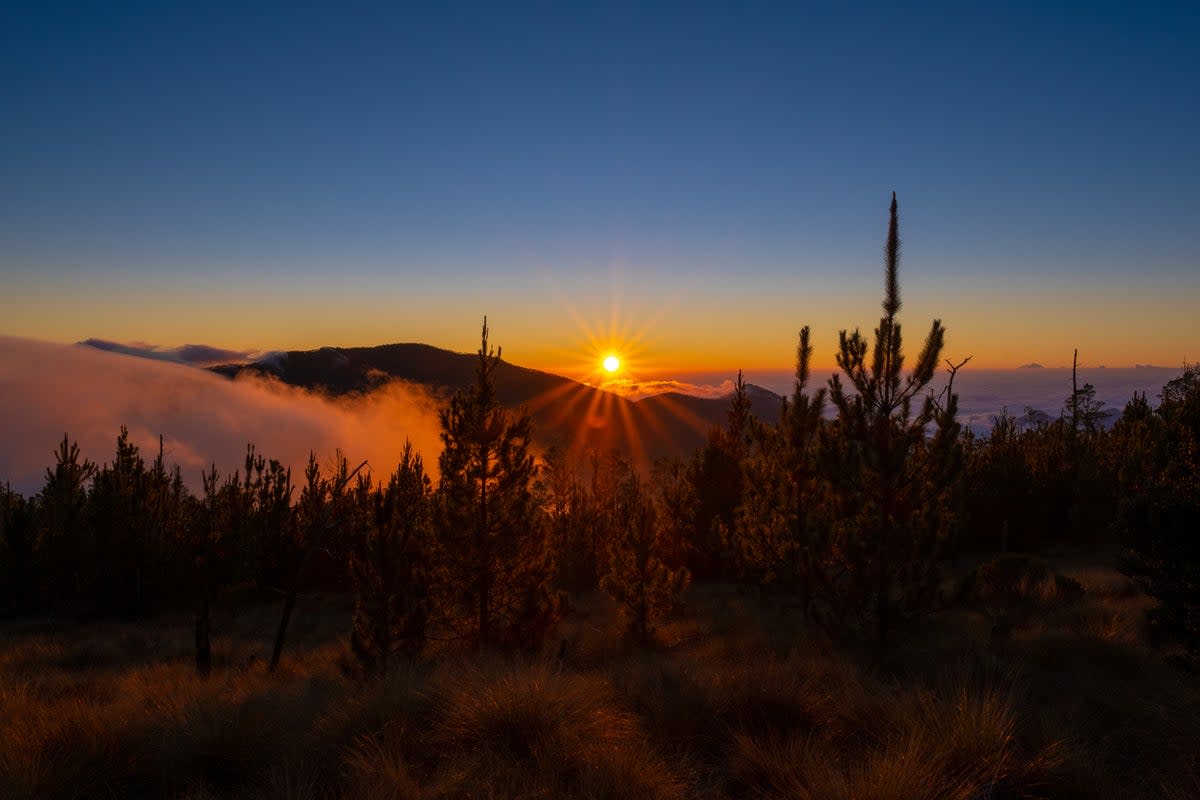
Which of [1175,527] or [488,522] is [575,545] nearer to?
[488,522]

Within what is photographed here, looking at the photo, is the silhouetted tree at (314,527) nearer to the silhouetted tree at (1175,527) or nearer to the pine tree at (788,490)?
the pine tree at (788,490)

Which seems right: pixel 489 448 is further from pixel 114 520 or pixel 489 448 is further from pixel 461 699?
pixel 114 520

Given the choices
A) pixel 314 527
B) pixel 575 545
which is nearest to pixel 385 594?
pixel 314 527

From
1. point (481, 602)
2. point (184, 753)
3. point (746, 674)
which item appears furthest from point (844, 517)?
point (184, 753)

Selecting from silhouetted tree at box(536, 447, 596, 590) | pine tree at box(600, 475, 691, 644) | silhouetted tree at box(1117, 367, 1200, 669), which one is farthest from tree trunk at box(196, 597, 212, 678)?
silhouetted tree at box(536, 447, 596, 590)

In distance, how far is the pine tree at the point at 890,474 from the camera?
10.8 metres

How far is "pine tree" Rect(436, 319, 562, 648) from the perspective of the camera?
1405 cm

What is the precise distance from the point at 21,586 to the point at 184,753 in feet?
88.0

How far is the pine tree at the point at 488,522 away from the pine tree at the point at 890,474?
6103mm

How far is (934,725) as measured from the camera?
612cm

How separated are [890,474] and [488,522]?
7.53m

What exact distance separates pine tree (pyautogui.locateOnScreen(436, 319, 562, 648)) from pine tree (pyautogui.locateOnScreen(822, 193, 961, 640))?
20.0 ft

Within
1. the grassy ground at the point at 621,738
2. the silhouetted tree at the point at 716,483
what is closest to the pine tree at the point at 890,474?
the grassy ground at the point at 621,738

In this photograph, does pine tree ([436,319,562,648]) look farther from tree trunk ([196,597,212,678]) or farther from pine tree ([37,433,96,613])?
pine tree ([37,433,96,613])
